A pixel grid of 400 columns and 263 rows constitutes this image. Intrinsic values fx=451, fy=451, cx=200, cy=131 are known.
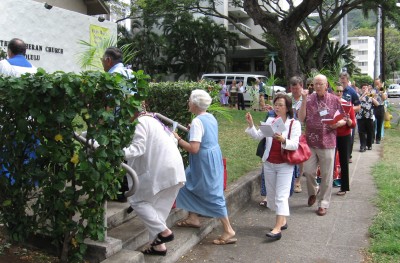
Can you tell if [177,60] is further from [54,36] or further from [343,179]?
[343,179]

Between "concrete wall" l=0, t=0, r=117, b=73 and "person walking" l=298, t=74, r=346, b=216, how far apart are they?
5.24m

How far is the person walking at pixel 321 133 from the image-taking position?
6.02 meters

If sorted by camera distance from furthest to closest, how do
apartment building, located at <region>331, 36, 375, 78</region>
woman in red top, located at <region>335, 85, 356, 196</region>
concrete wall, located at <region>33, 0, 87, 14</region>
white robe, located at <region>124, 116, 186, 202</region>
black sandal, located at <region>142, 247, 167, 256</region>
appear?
1. apartment building, located at <region>331, 36, 375, 78</region>
2. concrete wall, located at <region>33, 0, 87, 14</region>
3. woman in red top, located at <region>335, 85, 356, 196</region>
4. black sandal, located at <region>142, 247, 167, 256</region>
5. white robe, located at <region>124, 116, 186, 202</region>

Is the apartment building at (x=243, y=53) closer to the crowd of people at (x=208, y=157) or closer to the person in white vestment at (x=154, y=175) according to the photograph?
the crowd of people at (x=208, y=157)

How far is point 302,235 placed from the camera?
17.3 feet

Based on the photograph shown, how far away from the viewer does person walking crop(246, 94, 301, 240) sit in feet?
17.0

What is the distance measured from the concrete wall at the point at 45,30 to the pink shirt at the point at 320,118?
5.25m

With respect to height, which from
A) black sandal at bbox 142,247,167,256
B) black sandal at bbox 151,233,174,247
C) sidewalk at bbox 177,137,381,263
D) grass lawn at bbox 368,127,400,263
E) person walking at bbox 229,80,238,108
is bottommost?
sidewalk at bbox 177,137,381,263

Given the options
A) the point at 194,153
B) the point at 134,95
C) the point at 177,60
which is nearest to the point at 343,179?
the point at 194,153

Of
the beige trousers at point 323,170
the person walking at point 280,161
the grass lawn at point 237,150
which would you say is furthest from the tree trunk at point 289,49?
the person walking at point 280,161

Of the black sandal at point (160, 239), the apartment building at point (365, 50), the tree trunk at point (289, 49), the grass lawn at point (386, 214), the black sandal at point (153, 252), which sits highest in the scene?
the apartment building at point (365, 50)

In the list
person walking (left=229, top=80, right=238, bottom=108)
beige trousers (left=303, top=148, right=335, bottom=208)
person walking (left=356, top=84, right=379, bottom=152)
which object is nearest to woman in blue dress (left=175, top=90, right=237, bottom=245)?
beige trousers (left=303, top=148, right=335, bottom=208)

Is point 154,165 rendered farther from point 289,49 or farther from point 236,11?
point 236,11

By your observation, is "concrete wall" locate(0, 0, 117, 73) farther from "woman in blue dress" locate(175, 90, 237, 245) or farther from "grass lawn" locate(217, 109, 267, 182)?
"woman in blue dress" locate(175, 90, 237, 245)
